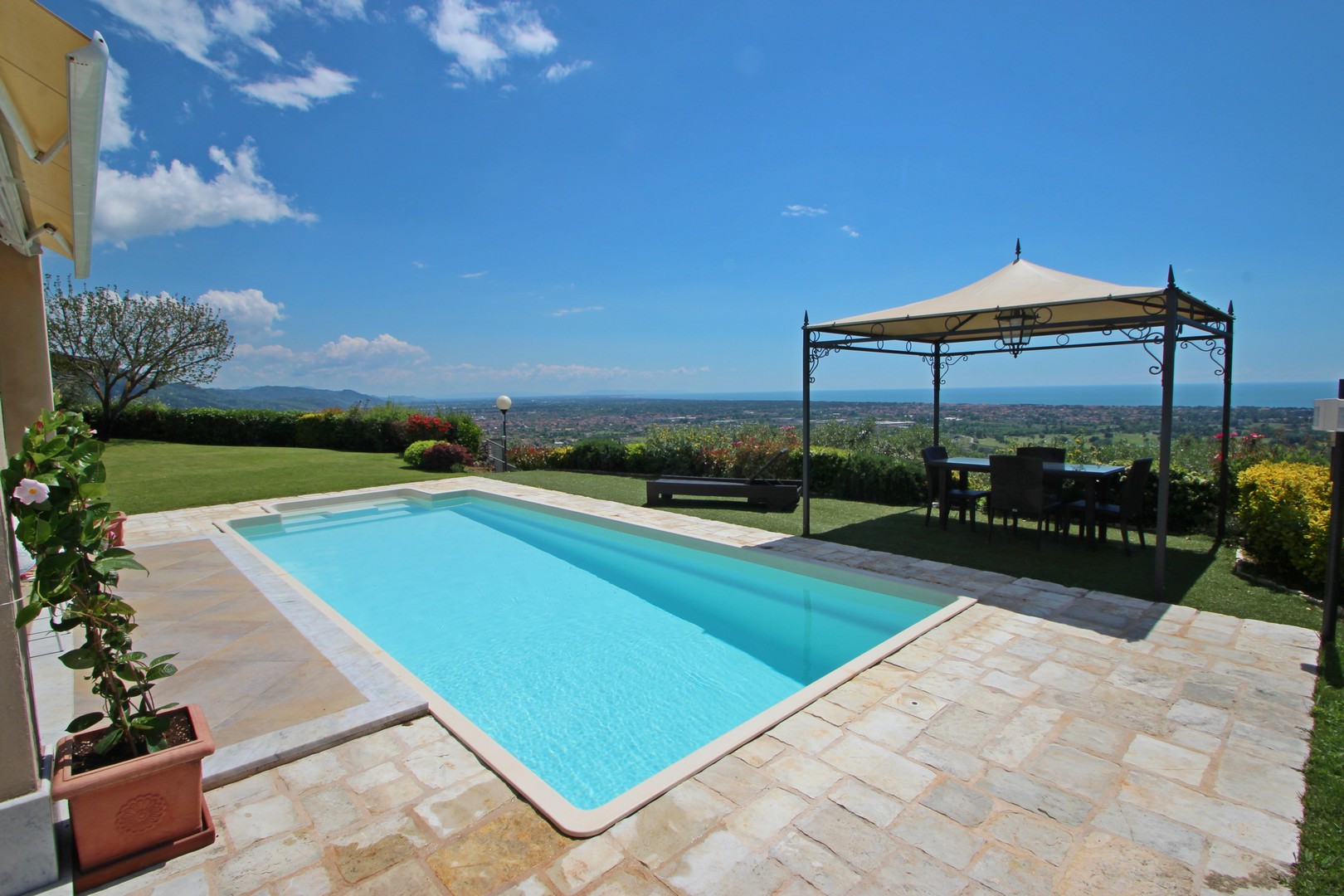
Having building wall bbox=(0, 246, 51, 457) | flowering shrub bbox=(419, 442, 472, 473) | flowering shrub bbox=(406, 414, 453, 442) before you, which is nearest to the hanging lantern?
building wall bbox=(0, 246, 51, 457)

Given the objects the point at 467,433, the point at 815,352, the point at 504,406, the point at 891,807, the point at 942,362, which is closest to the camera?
the point at 891,807

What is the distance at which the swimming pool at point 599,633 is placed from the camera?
3.42m

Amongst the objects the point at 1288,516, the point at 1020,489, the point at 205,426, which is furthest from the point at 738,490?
the point at 205,426

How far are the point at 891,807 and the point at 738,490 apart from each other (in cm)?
699

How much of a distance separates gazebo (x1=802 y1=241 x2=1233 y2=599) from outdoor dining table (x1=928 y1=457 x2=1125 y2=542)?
1.83ft

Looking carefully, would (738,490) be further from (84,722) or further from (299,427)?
(299,427)

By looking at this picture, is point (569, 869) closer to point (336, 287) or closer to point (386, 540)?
point (386, 540)

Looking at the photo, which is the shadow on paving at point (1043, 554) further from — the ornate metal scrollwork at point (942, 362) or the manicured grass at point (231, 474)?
the manicured grass at point (231, 474)

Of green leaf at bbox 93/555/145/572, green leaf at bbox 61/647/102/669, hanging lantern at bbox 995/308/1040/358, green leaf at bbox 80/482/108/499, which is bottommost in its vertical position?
green leaf at bbox 61/647/102/669

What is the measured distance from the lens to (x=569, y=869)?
2.13m

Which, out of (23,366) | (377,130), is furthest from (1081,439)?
(377,130)

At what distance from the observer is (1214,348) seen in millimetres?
6648

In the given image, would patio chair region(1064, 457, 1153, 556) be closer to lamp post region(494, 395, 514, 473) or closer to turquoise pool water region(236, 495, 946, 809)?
turquoise pool water region(236, 495, 946, 809)

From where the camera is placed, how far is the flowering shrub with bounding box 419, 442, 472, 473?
13852mm
